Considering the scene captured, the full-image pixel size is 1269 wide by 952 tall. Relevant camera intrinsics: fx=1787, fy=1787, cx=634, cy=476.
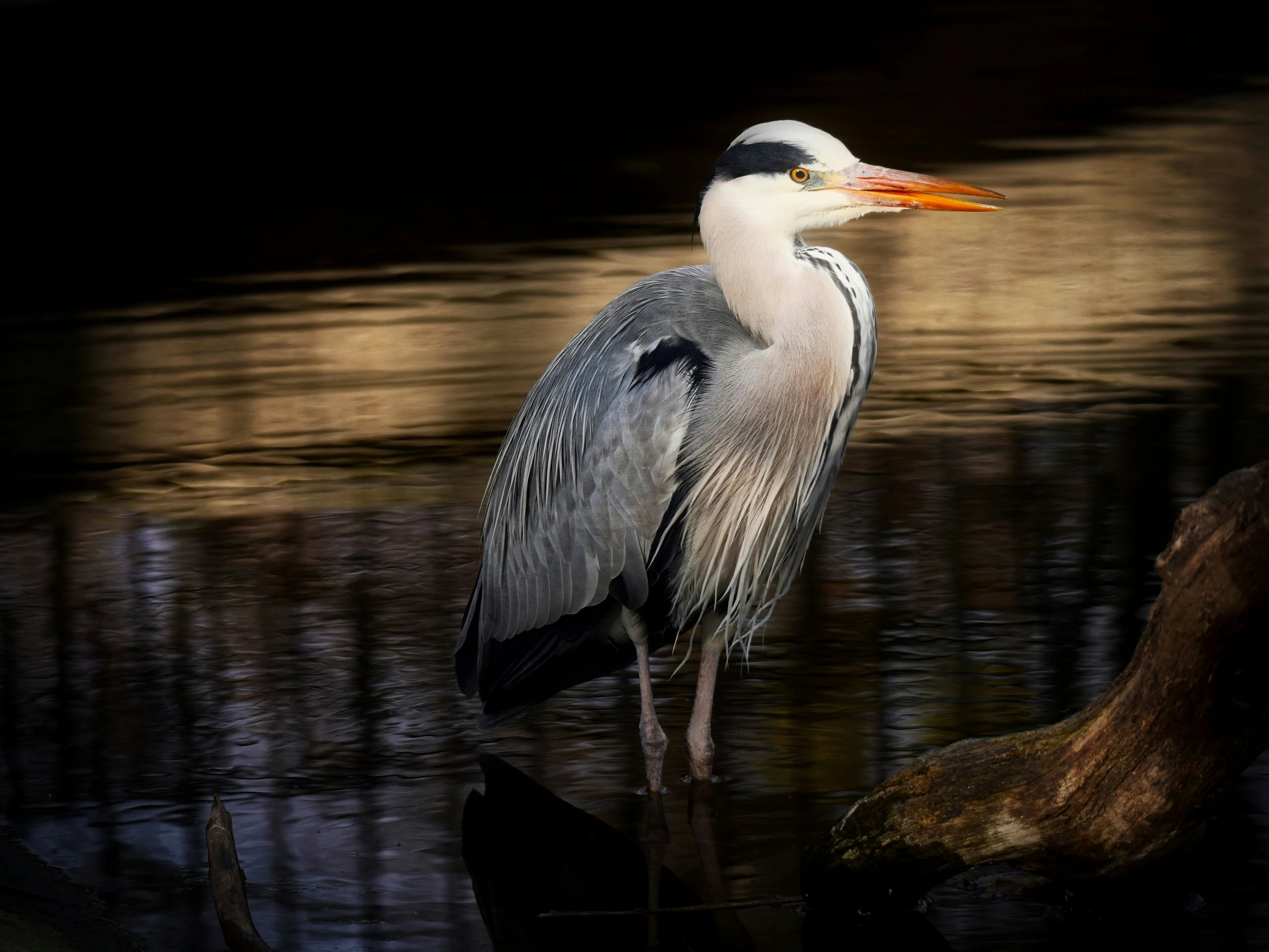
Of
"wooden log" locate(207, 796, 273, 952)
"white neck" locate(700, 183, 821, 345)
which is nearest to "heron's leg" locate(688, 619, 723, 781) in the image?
"white neck" locate(700, 183, 821, 345)

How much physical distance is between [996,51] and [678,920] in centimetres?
1388

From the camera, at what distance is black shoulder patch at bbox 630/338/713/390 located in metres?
4.36

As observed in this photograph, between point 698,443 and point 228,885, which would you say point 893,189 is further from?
point 228,885

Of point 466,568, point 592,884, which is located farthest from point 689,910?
point 466,568

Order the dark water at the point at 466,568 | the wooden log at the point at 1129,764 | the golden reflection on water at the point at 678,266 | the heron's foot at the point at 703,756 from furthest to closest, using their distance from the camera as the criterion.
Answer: the golden reflection on water at the point at 678,266 < the heron's foot at the point at 703,756 < the dark water at the point at 466,568 < the wooden log at the point at 1129,764

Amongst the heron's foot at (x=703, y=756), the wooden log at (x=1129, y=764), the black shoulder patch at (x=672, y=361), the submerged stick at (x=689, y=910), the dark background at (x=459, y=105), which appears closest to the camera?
the wooden log at (x=1129, y=764)

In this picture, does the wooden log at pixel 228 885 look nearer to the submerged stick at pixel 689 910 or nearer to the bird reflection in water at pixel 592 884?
the bird reflection in water at pixel 592 884

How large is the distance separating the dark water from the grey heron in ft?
1.01

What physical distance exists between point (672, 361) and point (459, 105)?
11.9 metres

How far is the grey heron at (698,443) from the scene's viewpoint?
4.25m

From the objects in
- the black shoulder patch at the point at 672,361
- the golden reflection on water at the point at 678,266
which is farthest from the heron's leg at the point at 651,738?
the golden reflection on water at the point at 678,266

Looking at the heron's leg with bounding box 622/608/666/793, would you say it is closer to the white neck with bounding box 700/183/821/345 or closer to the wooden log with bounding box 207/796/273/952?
the white neck with bounding box 700/183/821/345

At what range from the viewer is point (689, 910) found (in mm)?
3750

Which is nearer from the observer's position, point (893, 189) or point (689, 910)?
point (689, 910)
